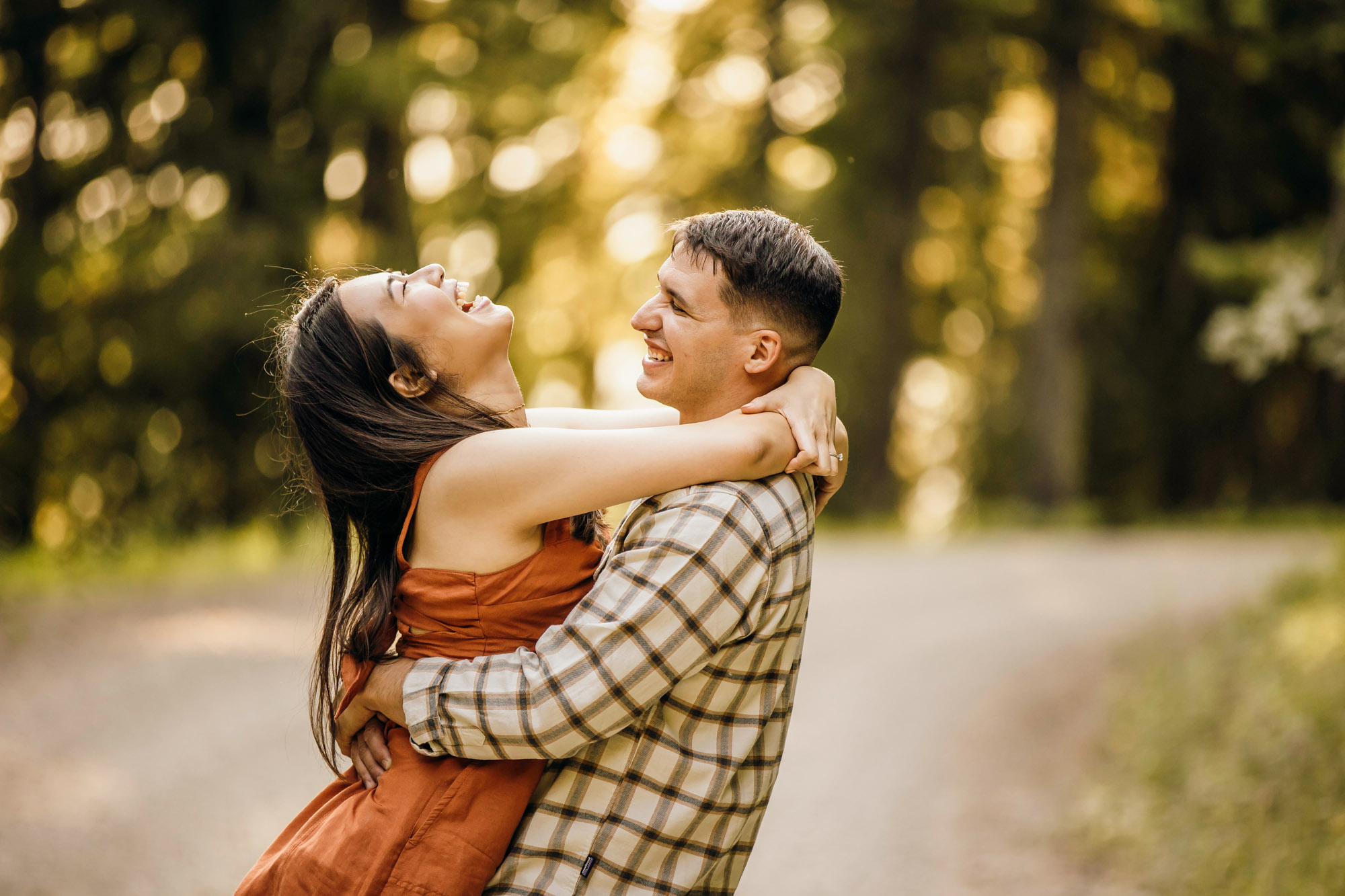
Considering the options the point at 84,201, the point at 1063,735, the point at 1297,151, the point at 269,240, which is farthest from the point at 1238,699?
the point at 1297,151

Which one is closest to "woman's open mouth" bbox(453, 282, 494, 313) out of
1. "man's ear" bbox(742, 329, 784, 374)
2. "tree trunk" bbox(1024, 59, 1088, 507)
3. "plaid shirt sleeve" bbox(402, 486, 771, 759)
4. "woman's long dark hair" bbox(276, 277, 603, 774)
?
"woman's long dark hair" bbox(276, 277, 603, 774)

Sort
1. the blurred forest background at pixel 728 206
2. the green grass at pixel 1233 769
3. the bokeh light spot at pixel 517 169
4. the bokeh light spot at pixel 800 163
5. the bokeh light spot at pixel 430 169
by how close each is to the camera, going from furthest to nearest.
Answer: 1. the bokeh light spot at pixel 800 163
2. the bokeh light spot at pixel 517 169
3. the bokeh light spot at pixel 430 169
4. the blurred forest background at pixel 728 206
5. the green grass at pixel 1233 769

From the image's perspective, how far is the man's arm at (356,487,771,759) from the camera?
1779mm

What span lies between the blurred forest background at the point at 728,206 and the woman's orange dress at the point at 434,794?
5816 mm

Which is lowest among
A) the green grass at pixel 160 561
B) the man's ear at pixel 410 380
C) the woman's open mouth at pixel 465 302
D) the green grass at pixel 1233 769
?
the green grass at pixel 160 561

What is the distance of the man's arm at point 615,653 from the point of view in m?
1.78

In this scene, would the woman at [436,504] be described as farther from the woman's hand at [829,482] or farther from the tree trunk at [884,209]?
→ the tree trunk at [884,209]

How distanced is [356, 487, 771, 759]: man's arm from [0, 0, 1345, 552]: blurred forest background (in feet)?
18.6

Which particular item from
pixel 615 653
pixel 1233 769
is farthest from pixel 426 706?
pixel 1233 769

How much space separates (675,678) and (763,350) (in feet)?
2.13

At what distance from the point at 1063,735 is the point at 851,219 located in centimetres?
1318

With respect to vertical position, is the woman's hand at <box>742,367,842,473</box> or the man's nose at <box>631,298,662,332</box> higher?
the man's nose at <box>631,298,662,332</box>

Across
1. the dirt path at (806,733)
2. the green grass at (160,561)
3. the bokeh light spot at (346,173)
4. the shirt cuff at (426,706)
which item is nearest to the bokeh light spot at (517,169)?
the bokeh light spot at (346,173)

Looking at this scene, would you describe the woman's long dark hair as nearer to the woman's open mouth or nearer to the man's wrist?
the man's wrist
